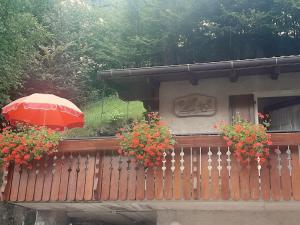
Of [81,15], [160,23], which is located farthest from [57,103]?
[81,15]

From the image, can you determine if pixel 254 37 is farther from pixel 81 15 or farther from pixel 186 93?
pixel 81 15

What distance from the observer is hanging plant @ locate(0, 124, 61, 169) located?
29.0 ft

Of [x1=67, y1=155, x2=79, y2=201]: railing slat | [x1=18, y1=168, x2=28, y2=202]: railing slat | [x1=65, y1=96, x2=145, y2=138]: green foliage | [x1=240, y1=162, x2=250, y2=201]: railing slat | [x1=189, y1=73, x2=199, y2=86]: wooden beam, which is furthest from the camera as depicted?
[x1=65, y1=96, x2=145, y2=138]: green foliage

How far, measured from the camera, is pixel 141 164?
850 centimetres

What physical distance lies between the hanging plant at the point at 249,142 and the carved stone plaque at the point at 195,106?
3293 millimetres

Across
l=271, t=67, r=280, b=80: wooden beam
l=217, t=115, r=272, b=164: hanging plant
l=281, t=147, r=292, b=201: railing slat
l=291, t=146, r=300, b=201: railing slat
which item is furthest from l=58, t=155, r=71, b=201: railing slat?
l=271, t=67, r=280, b=80: wooden beam

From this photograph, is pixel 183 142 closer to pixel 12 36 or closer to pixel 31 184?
pixel 31 184

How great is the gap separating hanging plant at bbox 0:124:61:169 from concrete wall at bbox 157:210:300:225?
2874 millimetres

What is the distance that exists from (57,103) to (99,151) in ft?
8.28

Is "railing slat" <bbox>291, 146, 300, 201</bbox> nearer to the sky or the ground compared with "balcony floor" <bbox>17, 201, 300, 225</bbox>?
nearer to the sky

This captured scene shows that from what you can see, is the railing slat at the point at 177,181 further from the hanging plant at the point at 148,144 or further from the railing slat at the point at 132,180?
the railing slat at the point at 132,180

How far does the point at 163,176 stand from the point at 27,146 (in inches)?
113

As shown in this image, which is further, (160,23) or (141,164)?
(160,23)

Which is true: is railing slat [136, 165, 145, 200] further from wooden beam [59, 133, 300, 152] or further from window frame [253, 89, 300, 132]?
window frame [253, 89, 300, 132]
